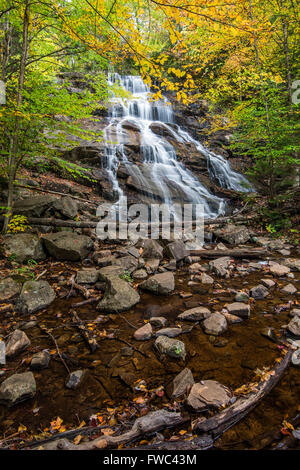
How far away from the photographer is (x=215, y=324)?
316cm

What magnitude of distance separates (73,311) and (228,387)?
8.49 feet

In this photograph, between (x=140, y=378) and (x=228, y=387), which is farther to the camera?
(x=140, y=378)

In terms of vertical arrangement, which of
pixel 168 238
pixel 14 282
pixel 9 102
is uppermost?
pixel 9 102

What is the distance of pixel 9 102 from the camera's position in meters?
4.54

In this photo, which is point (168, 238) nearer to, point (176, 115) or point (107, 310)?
point (107, 310)

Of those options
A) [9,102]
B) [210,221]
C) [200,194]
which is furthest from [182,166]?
[9,102]

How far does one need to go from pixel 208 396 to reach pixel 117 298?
2.11m

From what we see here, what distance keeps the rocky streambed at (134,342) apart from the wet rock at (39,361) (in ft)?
0.05

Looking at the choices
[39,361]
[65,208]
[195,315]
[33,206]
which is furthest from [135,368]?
[33,206]

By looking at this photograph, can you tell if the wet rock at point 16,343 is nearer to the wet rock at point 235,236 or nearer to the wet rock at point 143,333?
the wet rock at point 143,333

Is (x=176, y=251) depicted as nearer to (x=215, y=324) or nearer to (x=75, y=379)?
(x=215, y=324)

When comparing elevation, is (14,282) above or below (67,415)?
above

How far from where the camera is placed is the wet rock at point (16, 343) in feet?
8.62

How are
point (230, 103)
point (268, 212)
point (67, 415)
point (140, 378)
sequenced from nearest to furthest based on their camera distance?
point (67, 415)
point (140, 378)
point (268, 212)
point (230, 103)
